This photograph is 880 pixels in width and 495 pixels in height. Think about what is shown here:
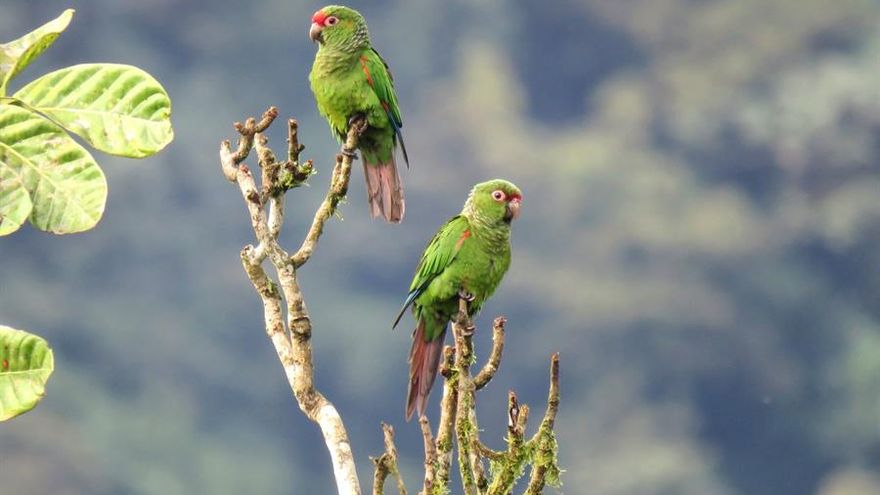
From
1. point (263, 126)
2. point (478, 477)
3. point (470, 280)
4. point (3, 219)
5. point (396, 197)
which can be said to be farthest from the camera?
point (396, 197)

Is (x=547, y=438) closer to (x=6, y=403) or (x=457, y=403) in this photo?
(x=457, y=403)

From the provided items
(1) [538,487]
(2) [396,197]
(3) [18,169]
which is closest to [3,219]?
(3) [18,169]

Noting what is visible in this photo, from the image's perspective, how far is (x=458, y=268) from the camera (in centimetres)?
260

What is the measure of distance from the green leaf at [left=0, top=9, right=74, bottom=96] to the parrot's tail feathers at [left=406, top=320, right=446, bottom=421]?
1.74 meters

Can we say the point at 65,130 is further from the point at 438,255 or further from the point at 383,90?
the point at 383,90

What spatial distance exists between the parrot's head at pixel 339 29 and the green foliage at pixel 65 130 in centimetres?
234

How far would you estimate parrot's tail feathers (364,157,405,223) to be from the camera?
302cm

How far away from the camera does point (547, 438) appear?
155cm

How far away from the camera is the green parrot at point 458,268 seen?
8.50 ft

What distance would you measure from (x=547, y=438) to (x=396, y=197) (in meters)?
1.60

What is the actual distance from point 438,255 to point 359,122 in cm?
64

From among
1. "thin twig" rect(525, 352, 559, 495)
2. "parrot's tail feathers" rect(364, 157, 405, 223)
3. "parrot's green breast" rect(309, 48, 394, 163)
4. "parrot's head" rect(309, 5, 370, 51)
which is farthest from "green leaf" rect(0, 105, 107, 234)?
"parrot's head" rect(309, 5, 370, 51)

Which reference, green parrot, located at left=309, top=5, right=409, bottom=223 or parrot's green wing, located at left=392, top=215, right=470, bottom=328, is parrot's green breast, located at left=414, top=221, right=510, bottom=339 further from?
green parrot, located at left=309, top=5, right=409, bottom=223

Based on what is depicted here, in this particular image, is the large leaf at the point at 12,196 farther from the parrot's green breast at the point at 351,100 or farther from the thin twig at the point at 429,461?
the parrot's green breast at the point at 351,100
